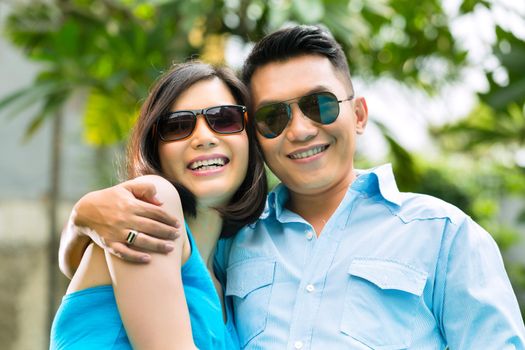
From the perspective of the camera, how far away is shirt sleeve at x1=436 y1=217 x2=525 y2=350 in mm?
2025

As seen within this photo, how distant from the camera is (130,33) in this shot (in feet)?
16.3

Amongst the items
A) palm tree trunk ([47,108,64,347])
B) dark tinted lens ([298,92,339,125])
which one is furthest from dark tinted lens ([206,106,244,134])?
palm tree trunk ([47,108,64,347])

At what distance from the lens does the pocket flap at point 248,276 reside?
2305 mm

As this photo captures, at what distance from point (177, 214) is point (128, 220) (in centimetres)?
17

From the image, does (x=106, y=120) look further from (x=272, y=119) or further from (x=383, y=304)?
(x=383, y=304)

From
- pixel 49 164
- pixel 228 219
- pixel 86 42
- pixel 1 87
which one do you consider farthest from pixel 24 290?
pixel 228 219

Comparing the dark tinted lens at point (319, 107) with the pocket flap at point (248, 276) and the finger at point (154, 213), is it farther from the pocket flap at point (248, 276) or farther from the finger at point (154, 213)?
the finger at point (154, 213)

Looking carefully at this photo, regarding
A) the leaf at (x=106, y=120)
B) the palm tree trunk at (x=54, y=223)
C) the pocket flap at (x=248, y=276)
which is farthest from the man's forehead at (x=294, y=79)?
the palm tree trunk at (x=54, y=223)

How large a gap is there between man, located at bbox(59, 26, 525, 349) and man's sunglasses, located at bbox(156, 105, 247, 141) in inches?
7.4

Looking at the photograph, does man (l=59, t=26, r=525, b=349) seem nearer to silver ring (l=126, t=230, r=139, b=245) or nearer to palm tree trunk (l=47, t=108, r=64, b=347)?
silver ring (l=126, t=230, r=139, b=245)

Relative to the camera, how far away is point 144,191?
187cm

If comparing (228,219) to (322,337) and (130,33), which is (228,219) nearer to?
(322,337)

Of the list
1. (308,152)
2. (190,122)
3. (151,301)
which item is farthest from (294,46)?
(151,301)

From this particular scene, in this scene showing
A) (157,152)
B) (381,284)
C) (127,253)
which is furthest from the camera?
(157,152)
